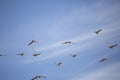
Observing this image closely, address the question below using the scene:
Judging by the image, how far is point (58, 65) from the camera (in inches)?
2057

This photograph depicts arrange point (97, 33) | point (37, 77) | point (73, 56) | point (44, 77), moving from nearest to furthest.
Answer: point (44, 77)
point (37, 77)
point (97, 33)
point (73, 56)

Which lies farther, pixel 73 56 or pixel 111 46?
pixel 73 56

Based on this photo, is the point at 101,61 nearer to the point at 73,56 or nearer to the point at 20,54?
the point at 73,56

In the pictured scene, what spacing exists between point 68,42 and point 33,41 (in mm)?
9465

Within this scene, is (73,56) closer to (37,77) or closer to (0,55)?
(37,77)

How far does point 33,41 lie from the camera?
49.5 metres

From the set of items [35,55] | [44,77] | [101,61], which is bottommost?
[44,77]

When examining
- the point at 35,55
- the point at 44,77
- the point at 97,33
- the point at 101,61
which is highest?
the point at 97,33

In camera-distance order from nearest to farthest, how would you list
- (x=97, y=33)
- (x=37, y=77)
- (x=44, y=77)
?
(x=44, y=77) < (x=37, y=77) < (x=97, y=33)

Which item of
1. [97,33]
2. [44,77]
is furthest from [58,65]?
[97,33]

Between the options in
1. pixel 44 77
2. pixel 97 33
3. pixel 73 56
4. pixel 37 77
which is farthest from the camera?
pixel 73 56

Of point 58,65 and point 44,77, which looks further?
point 58,65

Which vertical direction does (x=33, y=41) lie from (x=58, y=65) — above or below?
above

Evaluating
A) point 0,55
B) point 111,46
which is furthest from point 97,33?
point 0,55
